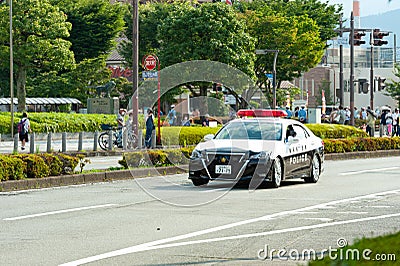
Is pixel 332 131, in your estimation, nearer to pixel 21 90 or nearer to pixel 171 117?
pixel 171 117

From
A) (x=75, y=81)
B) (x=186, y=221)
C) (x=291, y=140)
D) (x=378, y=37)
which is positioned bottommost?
(x=186, y=221)

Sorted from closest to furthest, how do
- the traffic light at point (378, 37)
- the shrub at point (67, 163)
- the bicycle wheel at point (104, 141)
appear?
the shrub at point (67, 163) → the bicycle wheel at point (104, 141) → the traffic light at point (378, 37)

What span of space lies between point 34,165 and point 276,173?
528 cm

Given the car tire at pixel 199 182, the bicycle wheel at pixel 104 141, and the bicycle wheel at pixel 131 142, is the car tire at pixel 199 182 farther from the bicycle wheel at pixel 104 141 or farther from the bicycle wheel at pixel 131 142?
the bicycle wheel at pixel 104 141

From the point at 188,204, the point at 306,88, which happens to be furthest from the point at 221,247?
the point at 306,88

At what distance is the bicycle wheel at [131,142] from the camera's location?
31455mm

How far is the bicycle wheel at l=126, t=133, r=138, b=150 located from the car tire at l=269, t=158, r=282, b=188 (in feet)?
46.0

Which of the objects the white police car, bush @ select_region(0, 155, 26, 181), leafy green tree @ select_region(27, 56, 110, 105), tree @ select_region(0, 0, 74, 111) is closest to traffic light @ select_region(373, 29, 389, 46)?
tree @ select_region(0, 0, 74, 111)

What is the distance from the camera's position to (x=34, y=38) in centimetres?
5203

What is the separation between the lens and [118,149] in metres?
34.6

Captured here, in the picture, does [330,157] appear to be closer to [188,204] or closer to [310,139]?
[310,139]

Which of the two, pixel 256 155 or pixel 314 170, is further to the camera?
pixel 314 170

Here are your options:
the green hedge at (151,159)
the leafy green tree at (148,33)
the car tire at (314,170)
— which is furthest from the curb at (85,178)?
the leafy green tree at (148,33)

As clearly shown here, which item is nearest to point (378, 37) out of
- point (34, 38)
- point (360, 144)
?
point (360, 144)
